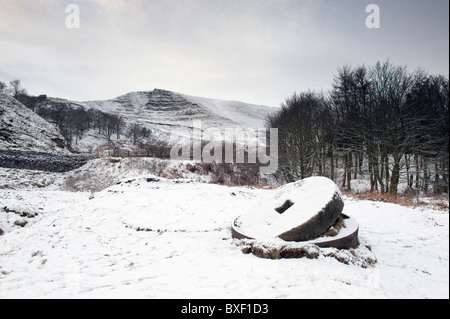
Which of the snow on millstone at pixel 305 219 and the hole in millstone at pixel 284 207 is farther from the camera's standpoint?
the hole in millstone at pixel 284 207

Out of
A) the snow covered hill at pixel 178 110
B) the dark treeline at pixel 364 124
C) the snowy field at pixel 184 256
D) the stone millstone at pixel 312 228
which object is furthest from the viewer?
the snow covered hill at pixel 178 110

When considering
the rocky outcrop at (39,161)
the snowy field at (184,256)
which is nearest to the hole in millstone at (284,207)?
the snowy field at (184,256)

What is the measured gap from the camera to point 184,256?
15.7 feet

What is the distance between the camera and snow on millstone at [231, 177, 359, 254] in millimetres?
4723

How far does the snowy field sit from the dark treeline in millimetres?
3943

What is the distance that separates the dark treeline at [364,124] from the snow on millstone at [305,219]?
21.5 feet

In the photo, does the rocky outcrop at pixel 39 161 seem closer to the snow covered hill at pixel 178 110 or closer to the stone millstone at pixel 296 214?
the stone millstone at pixel 296 214

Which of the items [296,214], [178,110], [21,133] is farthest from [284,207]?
[178,110]

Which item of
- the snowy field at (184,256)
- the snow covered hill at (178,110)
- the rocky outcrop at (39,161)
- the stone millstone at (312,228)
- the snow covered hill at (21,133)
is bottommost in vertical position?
the snowy field at (184,256)

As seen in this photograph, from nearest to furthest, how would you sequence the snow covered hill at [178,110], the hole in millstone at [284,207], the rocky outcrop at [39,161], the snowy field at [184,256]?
the snowy field at [184,256], the hole in millstone at [284,207], the rocky outcrop at [39,161], the snow covered hill at [178,110]

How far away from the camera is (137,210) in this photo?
8742mm

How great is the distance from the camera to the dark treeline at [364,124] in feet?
38.2

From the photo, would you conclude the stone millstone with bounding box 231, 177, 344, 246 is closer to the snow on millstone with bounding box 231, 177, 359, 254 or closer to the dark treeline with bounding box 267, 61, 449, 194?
the snow on millstone with bounding box 231, 177, 359, 254
